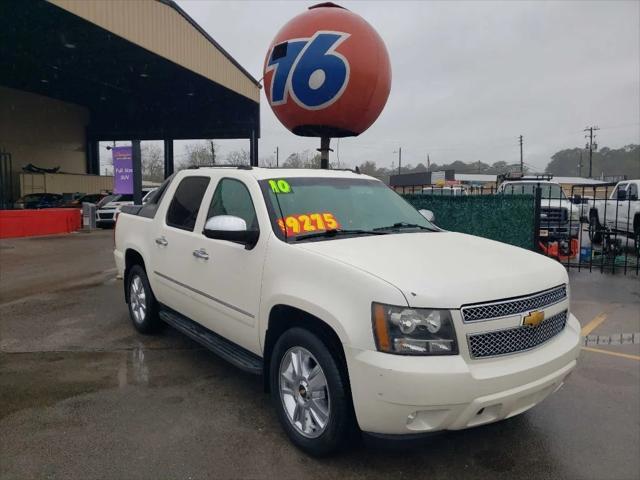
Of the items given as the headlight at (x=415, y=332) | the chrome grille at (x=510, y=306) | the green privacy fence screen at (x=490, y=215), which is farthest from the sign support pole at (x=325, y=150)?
the headlight at (x=415, y=332)

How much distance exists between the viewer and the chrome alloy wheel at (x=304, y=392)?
302 cm

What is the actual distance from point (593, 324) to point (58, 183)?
32541 mm

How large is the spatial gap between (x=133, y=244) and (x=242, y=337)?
2.45 meters

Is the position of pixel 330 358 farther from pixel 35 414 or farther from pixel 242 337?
pixel 35 414

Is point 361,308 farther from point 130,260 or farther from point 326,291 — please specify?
point 130,260

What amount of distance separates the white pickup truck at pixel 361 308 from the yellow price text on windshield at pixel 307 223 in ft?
0.04

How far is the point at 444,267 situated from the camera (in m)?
2.94

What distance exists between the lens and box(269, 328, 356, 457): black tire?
2.84 meters

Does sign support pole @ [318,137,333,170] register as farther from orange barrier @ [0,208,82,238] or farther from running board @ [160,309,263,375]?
orange barrier @ [0,208,82,238]

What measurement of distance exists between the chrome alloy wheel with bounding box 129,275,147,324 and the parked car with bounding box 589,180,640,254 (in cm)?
1073

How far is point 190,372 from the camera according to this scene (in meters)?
4.54

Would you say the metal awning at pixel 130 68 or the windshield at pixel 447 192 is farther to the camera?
the metal awning at pixel 130 68

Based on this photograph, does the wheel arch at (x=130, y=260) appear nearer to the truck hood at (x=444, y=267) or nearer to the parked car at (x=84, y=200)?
the truck hood at (x=444, y=267)

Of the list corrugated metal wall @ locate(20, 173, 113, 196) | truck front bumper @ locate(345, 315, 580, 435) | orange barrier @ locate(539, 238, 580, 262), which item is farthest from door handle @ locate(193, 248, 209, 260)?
corrugated metal wall @ locate(20, 173, 113, 196)
